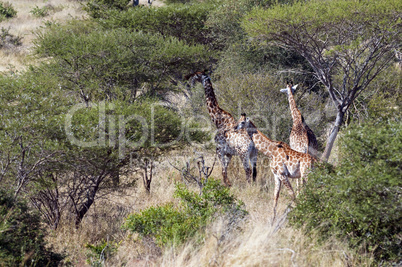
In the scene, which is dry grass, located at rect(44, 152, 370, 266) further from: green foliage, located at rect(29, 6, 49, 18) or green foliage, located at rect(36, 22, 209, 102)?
green foliage, located at rect(29, 6, 49, 18)

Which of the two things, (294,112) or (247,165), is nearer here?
(294,112)

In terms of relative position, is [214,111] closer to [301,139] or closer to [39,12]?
[301,139]

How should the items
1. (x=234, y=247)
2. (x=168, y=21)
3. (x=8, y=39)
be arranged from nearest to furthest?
(x=234, y=247) < (x=168, y=21) < (x=8, y=39)

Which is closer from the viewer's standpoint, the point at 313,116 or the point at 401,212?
the point at 401,212

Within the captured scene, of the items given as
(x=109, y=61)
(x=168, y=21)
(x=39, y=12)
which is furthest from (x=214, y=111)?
(x=39, y=12)

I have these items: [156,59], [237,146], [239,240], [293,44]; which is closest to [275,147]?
[237,146]

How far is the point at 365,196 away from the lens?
564 cm

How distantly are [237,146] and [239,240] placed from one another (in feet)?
12.9

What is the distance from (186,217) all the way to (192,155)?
588cm

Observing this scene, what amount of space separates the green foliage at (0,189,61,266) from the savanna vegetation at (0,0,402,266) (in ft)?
0.08

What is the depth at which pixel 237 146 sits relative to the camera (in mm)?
9758

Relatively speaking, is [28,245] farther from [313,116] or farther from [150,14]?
[150,14]

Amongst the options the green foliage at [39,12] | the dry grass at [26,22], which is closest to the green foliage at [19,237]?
the dry grass at [26,22]

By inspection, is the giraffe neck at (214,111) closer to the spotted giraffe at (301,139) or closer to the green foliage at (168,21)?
the spotted giraffe at (301,139)
